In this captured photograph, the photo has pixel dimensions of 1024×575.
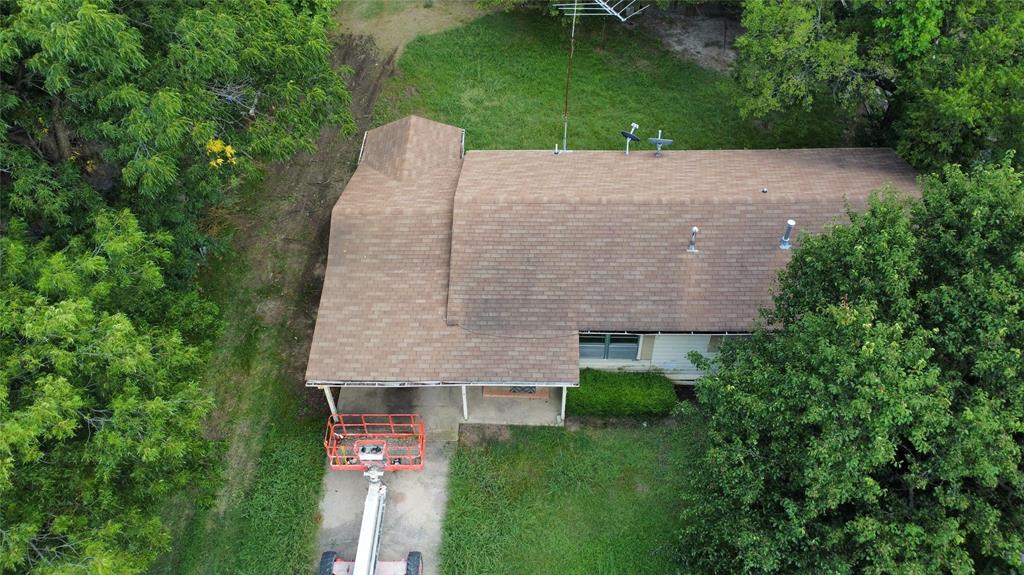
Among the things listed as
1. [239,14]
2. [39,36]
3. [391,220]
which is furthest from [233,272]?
[39,36]

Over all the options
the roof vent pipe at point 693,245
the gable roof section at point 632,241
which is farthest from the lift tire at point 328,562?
the roof vent pipe at point 693,245

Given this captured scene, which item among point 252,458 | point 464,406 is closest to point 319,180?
point 252,458

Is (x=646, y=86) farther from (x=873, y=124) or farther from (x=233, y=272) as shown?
(x=233, y=272)

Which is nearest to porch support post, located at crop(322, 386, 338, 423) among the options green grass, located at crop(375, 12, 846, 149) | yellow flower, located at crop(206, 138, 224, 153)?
yellow flower, located at crop(206, 138, 224, 153)

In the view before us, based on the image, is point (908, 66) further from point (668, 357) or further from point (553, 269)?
point (553, 269)

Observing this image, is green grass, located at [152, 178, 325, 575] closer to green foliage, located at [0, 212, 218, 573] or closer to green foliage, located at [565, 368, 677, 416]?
green foliage, located at [0, 212, 218, 573]
